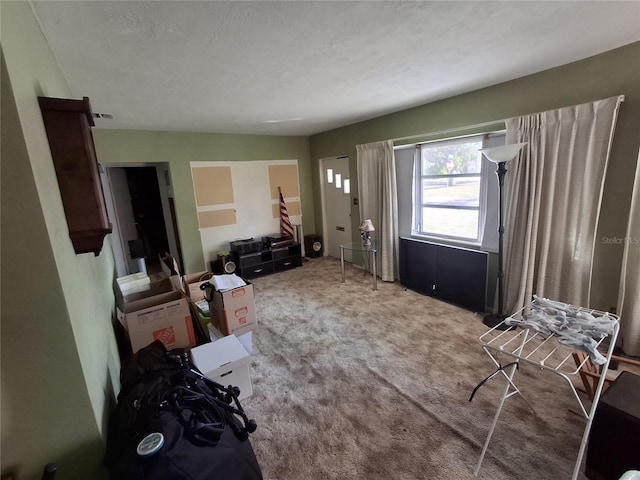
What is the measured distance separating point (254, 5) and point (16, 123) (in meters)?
1.10

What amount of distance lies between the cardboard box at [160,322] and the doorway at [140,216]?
195 cm

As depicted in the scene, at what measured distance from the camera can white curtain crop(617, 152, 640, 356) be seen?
2.15 m

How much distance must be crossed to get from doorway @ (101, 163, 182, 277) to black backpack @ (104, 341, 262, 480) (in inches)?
121

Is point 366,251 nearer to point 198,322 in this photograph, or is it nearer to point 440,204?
point 440,204

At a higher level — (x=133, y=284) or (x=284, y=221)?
(x=284, y=221)

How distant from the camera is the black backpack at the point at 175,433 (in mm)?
891

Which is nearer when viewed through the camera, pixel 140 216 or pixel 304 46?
pixel 304 46

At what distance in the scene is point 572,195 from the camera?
2459 millimetres

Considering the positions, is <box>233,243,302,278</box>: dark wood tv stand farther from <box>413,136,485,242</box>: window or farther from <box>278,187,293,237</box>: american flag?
<box>413,136,485,242</box>: window

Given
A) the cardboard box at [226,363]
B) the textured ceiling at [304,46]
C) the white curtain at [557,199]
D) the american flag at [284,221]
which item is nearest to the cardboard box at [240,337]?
the cardboard box at [226,363]

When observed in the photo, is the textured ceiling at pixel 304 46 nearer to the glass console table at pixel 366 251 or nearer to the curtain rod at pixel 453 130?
the curtain rod at pixel 453 130

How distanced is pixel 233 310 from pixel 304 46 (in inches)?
82.3

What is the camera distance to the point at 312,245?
569 cm

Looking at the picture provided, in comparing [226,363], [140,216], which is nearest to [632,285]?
[226,363]
